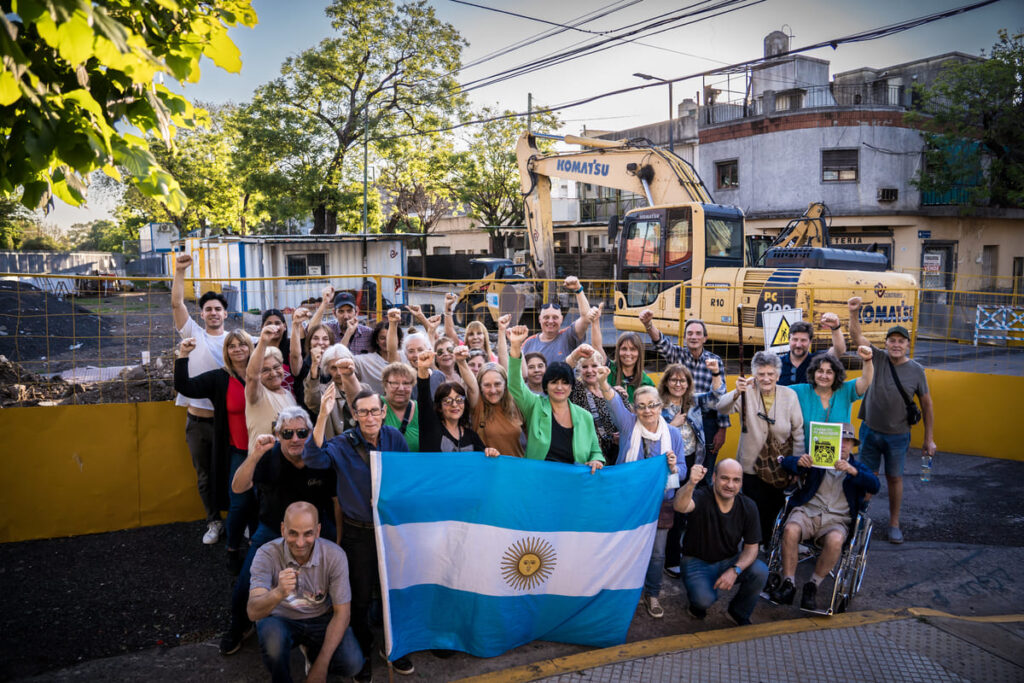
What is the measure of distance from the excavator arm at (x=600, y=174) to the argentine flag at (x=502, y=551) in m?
10.4

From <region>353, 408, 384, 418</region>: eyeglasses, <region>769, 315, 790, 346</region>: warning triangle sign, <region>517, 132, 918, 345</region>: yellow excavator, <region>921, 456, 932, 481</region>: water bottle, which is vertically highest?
<region>517, 132, 918, 345</region>: yellow excavator

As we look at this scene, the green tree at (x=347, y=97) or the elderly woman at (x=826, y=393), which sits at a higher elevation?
the green tree at (x=347, y=97)

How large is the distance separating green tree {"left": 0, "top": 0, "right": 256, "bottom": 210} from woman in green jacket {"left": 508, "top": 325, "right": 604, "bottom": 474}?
2622 millimetres

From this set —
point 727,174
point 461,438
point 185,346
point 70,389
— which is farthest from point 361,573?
point 727,174

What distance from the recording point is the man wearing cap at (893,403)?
20.3 feet

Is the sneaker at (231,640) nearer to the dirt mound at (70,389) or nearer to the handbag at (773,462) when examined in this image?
the handbag at (773,462)

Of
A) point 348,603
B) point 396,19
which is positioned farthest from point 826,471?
point 396,19

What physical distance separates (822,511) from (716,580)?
1.06 metres

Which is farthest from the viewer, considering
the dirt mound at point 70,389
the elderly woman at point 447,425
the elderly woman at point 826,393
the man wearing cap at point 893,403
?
the dirt mound at point 70,389

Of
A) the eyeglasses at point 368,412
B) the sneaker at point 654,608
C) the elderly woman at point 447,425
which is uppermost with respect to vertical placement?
the eyeglasses at point 368,412

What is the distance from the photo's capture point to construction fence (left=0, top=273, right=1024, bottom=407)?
8.90 meters

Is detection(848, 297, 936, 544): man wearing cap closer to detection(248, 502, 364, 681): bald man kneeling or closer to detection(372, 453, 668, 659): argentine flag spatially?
detection(372, 453, 668, 659): argentine flag

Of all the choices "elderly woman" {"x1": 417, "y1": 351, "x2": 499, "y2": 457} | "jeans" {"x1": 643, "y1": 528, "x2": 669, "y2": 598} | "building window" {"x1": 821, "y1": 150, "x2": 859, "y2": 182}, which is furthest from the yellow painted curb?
"building window" {"x1": 821, "y1": 150, "x2": 859, "y2": 182}

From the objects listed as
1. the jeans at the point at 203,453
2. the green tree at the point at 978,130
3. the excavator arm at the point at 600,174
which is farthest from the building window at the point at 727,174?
the jeans at the point at 203,453
